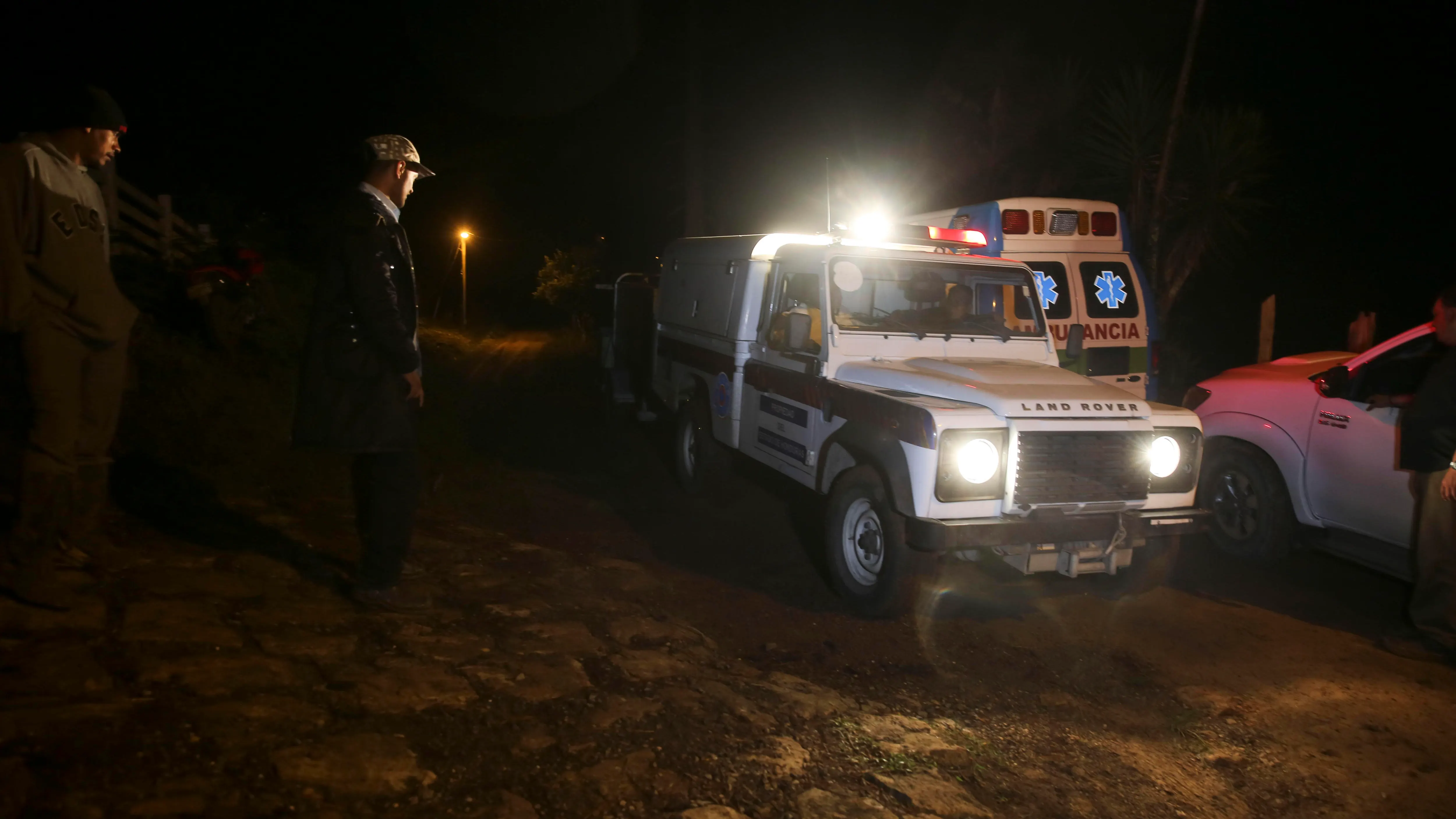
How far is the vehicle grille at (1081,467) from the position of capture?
4906 millimetres

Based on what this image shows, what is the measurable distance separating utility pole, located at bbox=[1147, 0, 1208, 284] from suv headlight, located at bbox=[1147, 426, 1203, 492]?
8.79m

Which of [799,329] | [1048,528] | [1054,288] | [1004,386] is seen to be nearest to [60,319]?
[799,329]

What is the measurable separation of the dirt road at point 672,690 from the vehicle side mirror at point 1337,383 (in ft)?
4.04

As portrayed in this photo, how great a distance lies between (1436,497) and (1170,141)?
9166 millimetres

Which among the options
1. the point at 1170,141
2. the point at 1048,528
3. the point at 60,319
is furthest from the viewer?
the point at 1170,141

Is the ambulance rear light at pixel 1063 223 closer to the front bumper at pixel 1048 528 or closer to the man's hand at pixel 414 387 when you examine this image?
the front bumper at pixel 1048 528

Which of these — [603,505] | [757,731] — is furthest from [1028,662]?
[603,505]

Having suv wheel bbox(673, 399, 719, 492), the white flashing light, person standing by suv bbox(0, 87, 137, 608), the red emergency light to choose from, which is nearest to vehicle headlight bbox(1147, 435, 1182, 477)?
the white flashing light

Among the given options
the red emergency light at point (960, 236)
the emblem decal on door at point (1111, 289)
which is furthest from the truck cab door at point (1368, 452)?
the emblem decal on door at point (1111, 289)

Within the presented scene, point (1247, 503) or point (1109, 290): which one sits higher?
point (1109, 290)

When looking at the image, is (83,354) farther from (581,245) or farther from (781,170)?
(581,245)

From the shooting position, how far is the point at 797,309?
657cm

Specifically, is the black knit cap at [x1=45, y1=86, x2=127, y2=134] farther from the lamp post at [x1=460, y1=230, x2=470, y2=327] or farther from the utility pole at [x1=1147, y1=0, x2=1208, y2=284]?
the lamp post at [x1=460, y1=230, x2=470, y2=327]

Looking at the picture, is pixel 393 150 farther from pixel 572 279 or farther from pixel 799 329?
pixel 572 279
